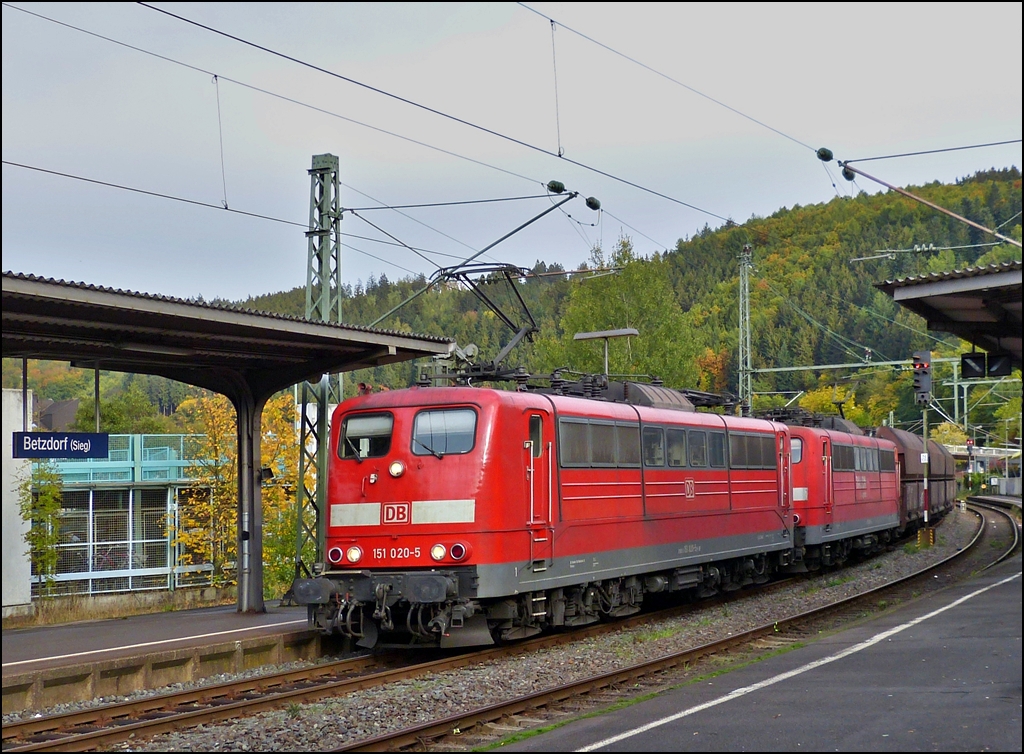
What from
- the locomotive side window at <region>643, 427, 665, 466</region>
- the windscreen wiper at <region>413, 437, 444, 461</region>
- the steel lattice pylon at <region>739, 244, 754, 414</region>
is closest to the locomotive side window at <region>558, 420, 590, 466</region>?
the windscreen wiper at <region>413, 437, 444, 461</region>

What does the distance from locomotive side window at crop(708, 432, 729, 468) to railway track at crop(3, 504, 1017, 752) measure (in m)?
4.69

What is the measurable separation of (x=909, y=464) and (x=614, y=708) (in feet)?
97.9

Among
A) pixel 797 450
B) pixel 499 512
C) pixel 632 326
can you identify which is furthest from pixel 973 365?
pixel 632 326

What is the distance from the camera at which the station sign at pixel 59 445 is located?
14.2m

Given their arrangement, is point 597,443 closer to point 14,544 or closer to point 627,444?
point 627,444

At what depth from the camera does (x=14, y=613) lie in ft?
106

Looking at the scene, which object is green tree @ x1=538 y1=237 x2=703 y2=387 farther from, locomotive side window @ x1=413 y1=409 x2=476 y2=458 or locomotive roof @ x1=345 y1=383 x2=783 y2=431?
locomotive side window @ x1=413 y1=409 x2=476 y2=458

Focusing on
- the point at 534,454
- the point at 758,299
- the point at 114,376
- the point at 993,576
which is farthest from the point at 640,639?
the point at 114,376

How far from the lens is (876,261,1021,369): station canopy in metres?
13.0

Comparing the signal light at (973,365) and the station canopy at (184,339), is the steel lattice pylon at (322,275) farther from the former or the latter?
the signal light at (973,365)

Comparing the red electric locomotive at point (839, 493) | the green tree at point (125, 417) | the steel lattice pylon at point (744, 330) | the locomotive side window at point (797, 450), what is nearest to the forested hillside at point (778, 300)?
the steel lattice pylon at point (744, 330)

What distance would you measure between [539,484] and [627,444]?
2.63m

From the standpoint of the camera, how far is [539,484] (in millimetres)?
14242

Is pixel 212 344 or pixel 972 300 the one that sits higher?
pixel 972 300
